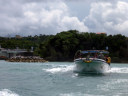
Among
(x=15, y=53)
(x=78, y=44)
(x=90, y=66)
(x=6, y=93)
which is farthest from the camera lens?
(x=15, y=53)

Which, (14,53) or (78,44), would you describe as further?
(14,53)

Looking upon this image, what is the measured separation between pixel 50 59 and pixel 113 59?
24124 mm

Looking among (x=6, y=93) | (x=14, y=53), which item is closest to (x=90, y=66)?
(x=6, y=93)

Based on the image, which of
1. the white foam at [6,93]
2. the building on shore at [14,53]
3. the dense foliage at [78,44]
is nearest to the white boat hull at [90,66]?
the white foam at [6,93]

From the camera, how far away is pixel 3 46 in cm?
17400

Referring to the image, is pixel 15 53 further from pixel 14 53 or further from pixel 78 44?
pixel 78 44

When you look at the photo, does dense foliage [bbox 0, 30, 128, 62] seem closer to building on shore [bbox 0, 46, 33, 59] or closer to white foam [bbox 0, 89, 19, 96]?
building on shore [bbox 0, 46, 33, 59]

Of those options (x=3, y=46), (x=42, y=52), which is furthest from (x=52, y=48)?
(x=3, y=46)

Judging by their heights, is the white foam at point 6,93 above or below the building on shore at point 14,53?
below

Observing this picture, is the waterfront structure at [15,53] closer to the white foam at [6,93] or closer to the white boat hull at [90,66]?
the white boat hull at [90,66]

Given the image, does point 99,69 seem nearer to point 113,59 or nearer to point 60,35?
point 113,59

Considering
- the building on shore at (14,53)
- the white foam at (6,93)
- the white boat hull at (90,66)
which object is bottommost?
the white foam at (6,93)

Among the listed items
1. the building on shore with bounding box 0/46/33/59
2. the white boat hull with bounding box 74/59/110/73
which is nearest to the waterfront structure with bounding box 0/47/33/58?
the building on shore with bounding box 0/46/33/59

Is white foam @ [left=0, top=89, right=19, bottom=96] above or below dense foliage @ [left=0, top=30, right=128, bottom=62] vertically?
below
